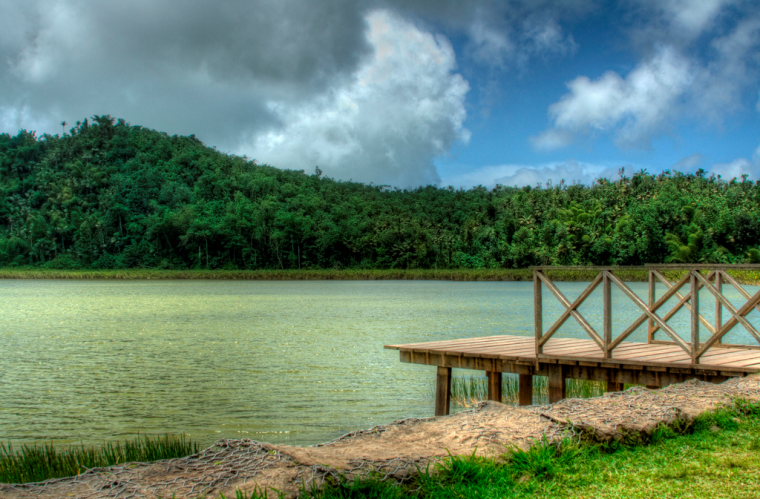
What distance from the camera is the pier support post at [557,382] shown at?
930 centimetres

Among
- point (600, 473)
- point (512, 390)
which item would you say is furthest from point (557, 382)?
point (600, 473)

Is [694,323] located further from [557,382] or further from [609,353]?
[557,382]

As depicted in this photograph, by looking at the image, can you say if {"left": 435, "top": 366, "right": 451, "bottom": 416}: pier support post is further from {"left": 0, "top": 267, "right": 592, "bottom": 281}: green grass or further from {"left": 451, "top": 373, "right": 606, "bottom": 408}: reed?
{"left": 0, "top": 267, "right": 592, "bottom": 281}: green grass

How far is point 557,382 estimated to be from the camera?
9328 millimetres

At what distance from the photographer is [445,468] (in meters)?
4.69

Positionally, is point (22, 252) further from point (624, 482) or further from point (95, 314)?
point (624, 482)

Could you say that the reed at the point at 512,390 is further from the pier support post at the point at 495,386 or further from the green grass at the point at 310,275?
the green grass at the point at 310,275

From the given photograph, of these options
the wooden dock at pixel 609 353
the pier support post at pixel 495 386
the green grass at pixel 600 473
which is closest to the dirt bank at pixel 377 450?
the green grass at pixel 600 473

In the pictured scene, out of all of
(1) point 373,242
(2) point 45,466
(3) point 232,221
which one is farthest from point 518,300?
(3) point 232,221

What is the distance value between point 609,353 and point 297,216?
89.7 meters

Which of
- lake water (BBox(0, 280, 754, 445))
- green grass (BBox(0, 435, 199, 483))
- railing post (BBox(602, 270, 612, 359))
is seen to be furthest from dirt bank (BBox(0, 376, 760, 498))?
lake water (BBox(0, 280, 754, 445))

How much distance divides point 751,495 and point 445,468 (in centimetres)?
180

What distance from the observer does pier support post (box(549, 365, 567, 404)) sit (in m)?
9.30

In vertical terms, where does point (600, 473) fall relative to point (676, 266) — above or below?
below
